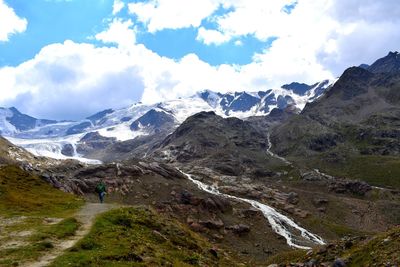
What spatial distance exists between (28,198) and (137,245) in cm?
3328

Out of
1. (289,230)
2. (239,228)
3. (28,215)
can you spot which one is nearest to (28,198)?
(28,215)

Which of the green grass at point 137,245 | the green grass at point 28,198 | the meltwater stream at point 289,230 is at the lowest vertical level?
the meltwater stream at point 289,230

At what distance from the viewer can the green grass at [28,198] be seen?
56.4 m

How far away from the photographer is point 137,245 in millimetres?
39000

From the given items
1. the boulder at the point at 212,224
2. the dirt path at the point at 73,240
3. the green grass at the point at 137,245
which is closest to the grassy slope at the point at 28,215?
the dirt path at the point at 73,240

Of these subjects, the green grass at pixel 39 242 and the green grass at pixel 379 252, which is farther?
the green grass at pixel 39 242

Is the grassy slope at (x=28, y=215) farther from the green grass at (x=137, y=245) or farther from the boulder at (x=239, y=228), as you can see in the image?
the boulder at (x=239, y=228)

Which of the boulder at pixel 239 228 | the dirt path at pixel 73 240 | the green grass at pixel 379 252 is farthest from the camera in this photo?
the boulder at pixel 239 228

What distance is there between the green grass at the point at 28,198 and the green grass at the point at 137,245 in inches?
413

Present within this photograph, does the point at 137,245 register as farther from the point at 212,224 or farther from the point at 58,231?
the point at 212,224

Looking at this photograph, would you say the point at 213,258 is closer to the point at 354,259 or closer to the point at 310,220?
the point at 354,259

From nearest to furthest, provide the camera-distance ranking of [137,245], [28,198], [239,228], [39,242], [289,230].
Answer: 1. [39,242]
2. [137,245]
3. [28,198]
4. [239,228]
5. [289,230]

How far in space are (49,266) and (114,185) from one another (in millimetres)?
138421

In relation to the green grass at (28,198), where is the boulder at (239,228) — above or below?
below
